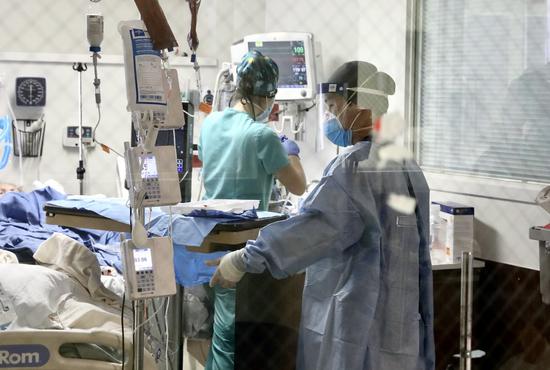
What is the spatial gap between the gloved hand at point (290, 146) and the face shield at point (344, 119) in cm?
13

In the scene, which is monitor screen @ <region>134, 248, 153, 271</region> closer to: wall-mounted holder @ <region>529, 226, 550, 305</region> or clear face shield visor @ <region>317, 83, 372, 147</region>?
clear face shield visor @ <region>317, 83, 372, 147</region>

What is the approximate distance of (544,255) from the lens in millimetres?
2322

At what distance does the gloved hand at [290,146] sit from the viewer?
7.22 feet

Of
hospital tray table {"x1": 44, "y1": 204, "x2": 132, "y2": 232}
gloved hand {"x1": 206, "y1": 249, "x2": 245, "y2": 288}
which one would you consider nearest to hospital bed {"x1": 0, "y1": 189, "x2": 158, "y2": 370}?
hospital tray table {"x1": 44, "y1": 204, "x2": 132, "y2": 232}

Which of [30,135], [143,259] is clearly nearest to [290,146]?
[143,259]

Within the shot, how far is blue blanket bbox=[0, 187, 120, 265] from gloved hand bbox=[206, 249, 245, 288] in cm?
48

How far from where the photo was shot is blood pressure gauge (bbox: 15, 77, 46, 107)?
2852mm

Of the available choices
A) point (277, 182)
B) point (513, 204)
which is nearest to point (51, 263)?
point (277, 182)

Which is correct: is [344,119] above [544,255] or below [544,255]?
above

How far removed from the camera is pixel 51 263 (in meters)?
2.18

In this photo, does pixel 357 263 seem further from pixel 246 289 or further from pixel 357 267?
pixel 246 289

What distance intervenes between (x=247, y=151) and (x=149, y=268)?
1.95ft

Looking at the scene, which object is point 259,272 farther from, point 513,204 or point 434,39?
point 434,39

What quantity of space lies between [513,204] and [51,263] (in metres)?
1.36
